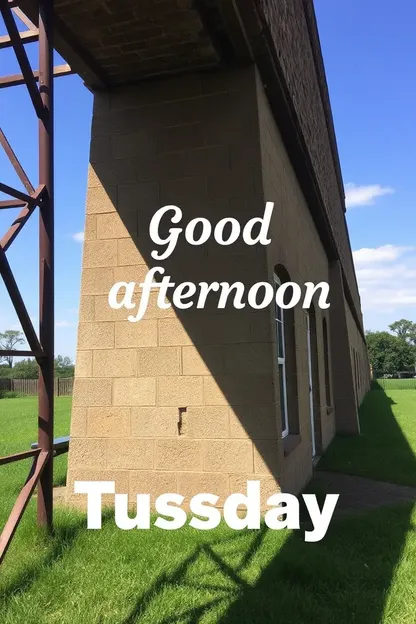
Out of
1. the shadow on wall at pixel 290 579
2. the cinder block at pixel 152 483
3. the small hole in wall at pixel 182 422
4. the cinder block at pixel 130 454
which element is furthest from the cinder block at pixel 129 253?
the shadow on wall at pixel 290 579

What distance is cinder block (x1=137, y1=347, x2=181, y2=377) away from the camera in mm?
5047

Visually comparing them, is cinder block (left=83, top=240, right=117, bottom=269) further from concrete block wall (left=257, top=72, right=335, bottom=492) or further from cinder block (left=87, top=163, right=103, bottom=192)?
concrete block wall (left=257, top=72, right=335, bottom=492)

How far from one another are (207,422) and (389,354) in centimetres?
10478

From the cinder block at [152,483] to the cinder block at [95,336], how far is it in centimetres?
127

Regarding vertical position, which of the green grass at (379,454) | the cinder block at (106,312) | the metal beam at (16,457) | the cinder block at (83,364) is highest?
the cinder block at (106,312)

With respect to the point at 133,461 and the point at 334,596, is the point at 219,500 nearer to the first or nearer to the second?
the point at 133,461

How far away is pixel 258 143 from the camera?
16.5 ft

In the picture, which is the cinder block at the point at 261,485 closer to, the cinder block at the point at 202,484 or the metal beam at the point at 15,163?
the cinder block at the point at 202,484

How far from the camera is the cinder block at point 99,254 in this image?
5.38 meters

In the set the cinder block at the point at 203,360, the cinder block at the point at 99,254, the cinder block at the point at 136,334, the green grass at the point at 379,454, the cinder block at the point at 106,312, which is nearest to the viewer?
the cinder block at the point at 203,360

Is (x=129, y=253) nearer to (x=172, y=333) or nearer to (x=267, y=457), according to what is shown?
(x=172, y=333)

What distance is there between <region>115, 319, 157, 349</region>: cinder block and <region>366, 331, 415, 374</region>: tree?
101m

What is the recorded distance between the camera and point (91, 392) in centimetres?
524

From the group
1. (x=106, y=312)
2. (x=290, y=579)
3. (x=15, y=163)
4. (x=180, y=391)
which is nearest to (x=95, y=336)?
(x=106, y=312)
